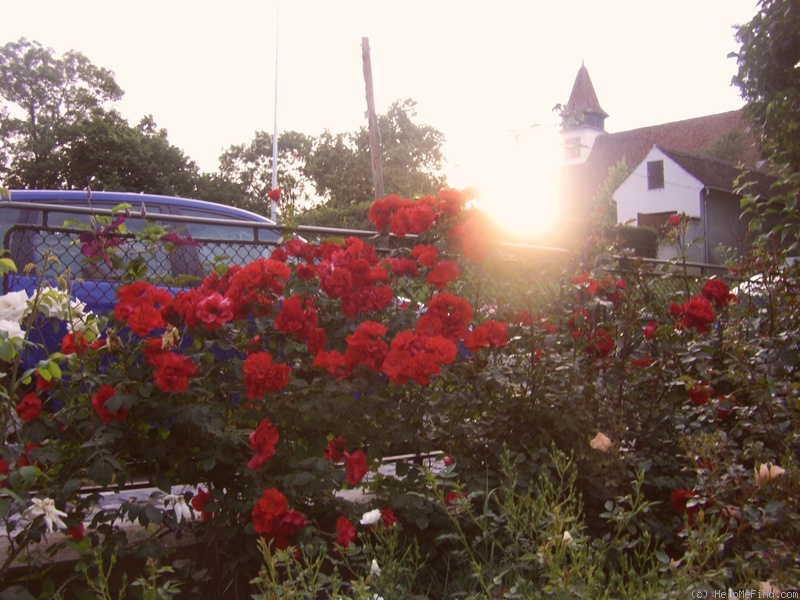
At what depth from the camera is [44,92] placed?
41.8 meters

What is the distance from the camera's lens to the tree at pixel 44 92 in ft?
130

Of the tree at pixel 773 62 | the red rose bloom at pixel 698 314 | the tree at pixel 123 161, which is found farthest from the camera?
the tree at pixel 123 161

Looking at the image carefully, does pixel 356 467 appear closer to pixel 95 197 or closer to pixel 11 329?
pixel 11 329

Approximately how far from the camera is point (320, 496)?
242cm

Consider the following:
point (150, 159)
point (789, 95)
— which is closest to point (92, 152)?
point (150, 159)

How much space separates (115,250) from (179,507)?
1.05 metres

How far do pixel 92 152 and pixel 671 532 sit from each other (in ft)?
126

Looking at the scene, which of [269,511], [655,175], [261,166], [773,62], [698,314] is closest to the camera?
[269,511]

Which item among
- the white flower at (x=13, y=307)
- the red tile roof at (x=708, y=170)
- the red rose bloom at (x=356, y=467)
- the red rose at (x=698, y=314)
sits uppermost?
the red tile roof at (x=708, y=170)

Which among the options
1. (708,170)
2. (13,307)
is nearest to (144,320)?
(13,307)

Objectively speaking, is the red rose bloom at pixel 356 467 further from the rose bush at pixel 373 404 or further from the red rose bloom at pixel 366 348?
the red rose bloom at pixel 366 348

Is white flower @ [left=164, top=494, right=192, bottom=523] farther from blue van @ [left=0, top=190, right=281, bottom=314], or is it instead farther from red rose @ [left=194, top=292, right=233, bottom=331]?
blue van @ [left=0, top=190, right=281, bottom=314]

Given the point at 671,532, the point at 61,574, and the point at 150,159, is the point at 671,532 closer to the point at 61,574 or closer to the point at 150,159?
the point at 61,574

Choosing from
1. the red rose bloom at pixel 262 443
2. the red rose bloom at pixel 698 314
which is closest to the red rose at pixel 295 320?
the red rose bloom at pixel 262 443
